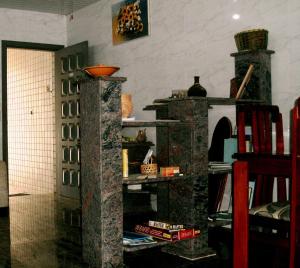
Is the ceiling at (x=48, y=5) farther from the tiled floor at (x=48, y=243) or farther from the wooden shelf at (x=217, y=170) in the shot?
the wooden shelf at (x=217, y=170)

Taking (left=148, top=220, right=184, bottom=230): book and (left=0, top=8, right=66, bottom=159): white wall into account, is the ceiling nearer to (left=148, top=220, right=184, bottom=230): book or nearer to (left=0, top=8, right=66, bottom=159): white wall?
(left=0, top=8, right=66, bottom=159): white wall

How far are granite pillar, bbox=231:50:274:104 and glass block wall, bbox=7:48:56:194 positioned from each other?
3945 millimetres

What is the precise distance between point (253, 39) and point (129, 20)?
2.23 meters

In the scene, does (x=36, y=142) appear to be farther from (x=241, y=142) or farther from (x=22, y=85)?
(x=241, y=142)

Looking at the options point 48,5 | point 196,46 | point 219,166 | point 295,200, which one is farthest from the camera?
point 48,5

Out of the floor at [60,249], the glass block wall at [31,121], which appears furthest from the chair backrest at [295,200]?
Result: the glass block wall at [31,121]

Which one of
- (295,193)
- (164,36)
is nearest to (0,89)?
(164,36)

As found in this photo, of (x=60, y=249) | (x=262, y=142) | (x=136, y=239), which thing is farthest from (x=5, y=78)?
(x=262, y=142)

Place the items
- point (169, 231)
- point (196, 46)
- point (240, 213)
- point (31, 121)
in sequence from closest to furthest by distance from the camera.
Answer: point (240, 213) < point (169, 231) < point (196, 46) < point (31, 121)

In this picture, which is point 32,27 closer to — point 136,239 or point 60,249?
point 60,249

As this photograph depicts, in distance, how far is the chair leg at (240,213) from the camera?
256cm

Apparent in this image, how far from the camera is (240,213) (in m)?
2.62

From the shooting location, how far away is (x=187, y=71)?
4.76 meters

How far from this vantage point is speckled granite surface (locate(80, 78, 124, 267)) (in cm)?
287
